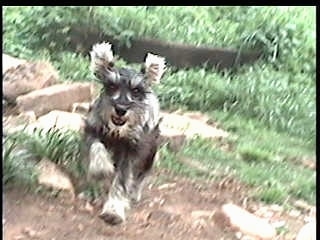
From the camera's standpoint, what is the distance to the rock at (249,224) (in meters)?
4.25

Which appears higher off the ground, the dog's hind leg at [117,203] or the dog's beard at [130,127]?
the dog's beard at [130,127]

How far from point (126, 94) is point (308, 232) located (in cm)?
112

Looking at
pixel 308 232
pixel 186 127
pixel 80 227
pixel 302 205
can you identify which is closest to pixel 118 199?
pixel 80 227

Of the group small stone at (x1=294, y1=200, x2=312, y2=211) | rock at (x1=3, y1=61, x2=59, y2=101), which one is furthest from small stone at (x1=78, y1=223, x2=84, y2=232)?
rock at (x1=3, y1=61, x2=59, y2=101)

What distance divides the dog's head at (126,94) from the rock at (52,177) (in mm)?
361

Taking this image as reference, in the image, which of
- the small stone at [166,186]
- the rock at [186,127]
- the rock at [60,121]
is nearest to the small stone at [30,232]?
the small stone at [166,186]

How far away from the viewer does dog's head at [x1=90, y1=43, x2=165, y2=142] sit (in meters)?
4.21

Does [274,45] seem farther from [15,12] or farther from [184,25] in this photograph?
[15,12]

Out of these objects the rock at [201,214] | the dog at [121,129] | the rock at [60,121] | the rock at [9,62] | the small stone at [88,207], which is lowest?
the small stone at [88,207]

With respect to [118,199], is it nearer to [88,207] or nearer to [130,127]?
[88,207]

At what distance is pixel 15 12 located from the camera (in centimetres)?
696

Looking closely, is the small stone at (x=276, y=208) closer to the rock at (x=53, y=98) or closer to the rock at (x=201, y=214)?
the rock at (x=201, y=214)
